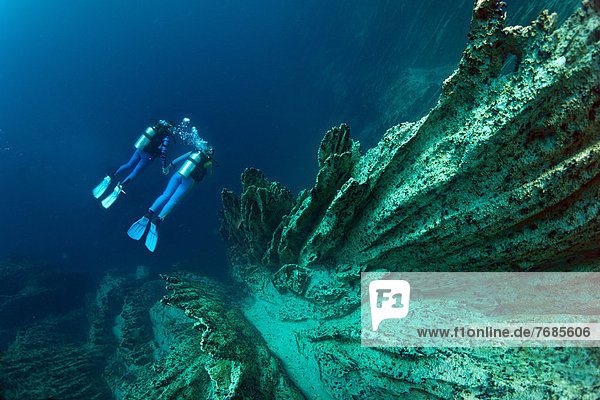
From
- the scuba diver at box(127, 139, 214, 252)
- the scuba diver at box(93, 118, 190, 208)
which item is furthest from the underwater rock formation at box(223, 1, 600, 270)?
the scuba diver at box(93, 118, 190, 208)

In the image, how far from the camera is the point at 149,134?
7.03 meters

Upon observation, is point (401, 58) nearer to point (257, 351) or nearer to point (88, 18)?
point (257, 351)

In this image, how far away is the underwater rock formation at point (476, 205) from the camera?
1.63m

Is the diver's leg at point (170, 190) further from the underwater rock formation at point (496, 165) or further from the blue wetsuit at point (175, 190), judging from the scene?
the underwater rock formation at point (496, 165)

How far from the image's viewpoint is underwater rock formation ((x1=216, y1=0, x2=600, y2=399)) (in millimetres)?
1627

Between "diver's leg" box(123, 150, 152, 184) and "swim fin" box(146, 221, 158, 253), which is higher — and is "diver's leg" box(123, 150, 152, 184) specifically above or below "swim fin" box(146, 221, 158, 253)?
above

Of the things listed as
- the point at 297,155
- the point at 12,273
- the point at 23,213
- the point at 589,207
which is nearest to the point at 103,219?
the point at 12,273

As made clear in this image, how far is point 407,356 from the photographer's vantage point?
230 centimetres

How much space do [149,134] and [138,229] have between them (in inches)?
107

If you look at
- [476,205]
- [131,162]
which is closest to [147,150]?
[131,162]

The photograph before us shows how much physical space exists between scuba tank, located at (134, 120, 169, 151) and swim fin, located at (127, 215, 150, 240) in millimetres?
2206

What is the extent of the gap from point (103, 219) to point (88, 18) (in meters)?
17.8

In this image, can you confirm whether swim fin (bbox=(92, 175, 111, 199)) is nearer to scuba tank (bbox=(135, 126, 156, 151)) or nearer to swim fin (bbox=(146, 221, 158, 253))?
scuba tank (bbox=(135, 126, 156, 151))

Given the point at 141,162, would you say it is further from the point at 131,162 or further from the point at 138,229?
the point at 138,229
